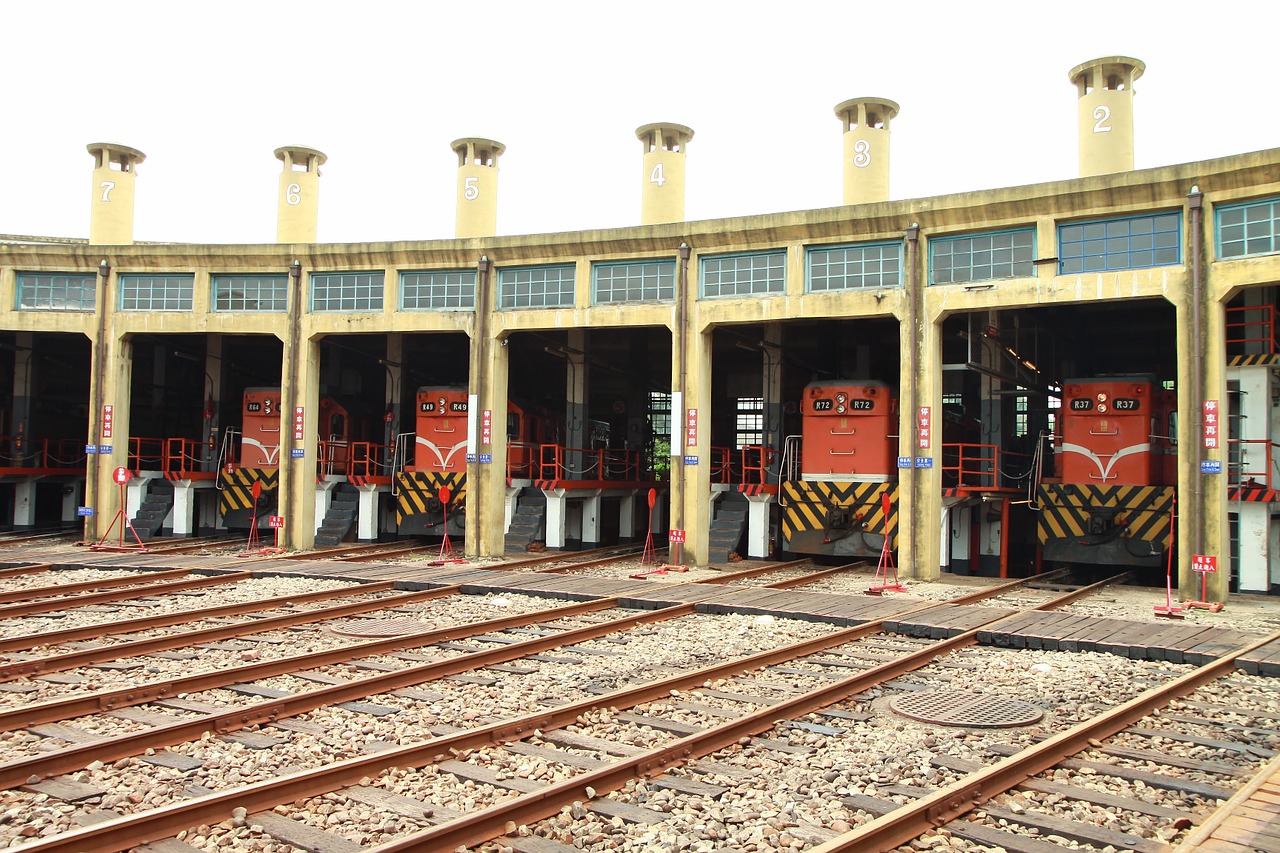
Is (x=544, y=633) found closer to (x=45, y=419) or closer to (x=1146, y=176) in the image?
(x=1146, y=176)

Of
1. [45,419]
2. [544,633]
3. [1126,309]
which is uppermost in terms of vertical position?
[1126,309]

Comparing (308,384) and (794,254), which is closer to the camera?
(794,254)

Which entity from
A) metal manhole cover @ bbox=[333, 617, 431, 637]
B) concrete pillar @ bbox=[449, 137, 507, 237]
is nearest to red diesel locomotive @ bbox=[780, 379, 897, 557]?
concrete pillar @ bbox=[449, 137, 507, 237]

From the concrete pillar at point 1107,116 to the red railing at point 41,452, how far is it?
81.9ft

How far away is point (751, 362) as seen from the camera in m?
28.2

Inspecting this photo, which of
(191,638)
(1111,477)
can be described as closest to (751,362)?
(1111,477)

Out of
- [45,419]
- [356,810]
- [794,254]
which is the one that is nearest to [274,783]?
[356,810]

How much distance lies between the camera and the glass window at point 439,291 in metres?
20.2

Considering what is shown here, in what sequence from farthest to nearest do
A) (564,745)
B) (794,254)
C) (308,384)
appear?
(308,384) → (794,254) → (564,745)

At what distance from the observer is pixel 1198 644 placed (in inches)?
397

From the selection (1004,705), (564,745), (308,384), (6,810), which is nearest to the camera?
(6,810)

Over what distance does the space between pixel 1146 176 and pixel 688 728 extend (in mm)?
12071

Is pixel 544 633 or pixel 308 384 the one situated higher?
pixel 308 384

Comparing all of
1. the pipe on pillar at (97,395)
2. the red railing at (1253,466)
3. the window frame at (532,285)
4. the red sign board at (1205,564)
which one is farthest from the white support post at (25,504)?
the red railing at (1253,466)
